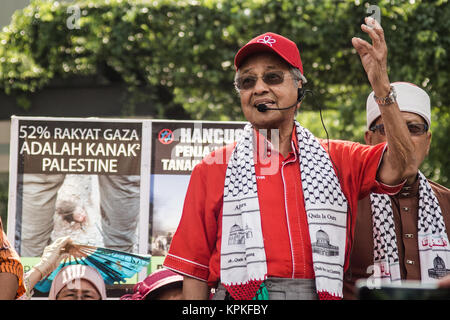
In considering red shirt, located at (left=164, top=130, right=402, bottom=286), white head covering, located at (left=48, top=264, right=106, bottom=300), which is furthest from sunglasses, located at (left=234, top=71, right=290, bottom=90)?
white head covering, located at (left=48, top=264, right=106, bottom=300)

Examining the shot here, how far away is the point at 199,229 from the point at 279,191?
1.24ft

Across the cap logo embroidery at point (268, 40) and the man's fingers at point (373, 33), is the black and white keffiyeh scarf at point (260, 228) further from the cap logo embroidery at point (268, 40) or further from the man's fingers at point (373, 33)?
the man's fingers at point (373, 33)

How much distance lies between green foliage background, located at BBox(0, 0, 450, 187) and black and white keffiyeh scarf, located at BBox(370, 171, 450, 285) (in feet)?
12.0

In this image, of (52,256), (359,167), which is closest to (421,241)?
(359,167)

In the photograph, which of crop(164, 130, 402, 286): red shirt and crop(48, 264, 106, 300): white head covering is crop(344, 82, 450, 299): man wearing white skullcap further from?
crop(48, 264, 106, 300): white head covering

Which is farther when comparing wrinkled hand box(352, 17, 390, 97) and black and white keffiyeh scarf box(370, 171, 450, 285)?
black and white keffiyeh scarf box(370, 171, 450, 285)

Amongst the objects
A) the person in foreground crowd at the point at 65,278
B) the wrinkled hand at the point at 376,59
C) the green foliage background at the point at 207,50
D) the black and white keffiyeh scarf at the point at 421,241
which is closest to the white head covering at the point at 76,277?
the person in foreground crowd at the point at 65,278

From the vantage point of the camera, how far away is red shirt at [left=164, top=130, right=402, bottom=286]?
235cm

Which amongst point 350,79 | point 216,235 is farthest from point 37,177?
point 350,79

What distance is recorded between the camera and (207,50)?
7000 mm

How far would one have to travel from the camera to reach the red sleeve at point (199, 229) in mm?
2537

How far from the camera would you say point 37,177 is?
409 centimetres

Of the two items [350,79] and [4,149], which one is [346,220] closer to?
[350,79]

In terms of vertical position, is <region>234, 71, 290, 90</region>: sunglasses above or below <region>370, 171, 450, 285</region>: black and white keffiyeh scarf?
above
